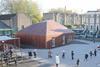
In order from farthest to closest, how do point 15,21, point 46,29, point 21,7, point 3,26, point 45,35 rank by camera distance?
point 21,7 < point 15,21 < point 3,26 < point 46,29 < point 45,35

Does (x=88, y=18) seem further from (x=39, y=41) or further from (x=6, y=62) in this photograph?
(x=6, y=62)

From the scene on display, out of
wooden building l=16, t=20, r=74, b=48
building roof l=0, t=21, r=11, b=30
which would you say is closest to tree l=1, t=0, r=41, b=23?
building roof l=0, t=21, r=11, b=30

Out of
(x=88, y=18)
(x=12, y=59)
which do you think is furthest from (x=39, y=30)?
(x=88, y=18)

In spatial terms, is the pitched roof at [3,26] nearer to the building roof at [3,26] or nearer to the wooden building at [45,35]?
the building roof at [3,26]

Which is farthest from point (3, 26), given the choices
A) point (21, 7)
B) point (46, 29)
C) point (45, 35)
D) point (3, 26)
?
point (21, 7)

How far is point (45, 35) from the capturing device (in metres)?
51.3

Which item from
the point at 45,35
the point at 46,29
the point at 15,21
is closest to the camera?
the point at 45,35

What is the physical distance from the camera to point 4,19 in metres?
74.2

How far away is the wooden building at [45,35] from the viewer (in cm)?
5154

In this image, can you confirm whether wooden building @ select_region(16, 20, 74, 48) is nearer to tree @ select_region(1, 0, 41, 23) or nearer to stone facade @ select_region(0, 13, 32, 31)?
stone facade @ select_region(0, 13, 32, 31)

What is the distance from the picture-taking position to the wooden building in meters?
51.5

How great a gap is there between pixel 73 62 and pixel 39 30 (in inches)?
707

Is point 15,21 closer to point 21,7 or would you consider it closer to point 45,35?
point 21,7

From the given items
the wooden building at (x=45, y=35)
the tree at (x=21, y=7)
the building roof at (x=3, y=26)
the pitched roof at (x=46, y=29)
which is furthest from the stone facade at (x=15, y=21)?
the pitched roof at (x=46, y=29)
